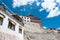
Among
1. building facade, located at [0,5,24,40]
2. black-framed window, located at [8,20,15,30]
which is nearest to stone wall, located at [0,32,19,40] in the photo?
building facade, located at [0,5,24,40]

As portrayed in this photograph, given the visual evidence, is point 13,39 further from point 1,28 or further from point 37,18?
point 37,18

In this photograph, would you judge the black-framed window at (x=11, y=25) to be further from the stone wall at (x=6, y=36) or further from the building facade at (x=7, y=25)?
the stone wall at (x=6, y=36)

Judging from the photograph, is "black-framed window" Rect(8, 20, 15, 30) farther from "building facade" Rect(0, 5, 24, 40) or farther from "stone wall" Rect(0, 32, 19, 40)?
"stone wall" Rect(0, 32, 19, 40)

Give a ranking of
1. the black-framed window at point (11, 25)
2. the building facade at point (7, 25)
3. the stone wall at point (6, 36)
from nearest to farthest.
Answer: the stone wall at point (6, 36) → the building facade at point (7, 25) → the black-framed window at point (11, 25)

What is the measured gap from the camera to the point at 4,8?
20531mm

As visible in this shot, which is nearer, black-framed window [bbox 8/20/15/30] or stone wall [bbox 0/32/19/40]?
stone wall [bbox 0/32/19/40]

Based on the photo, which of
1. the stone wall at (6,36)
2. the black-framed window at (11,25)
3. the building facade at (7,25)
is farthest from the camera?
the black-framed window at (11,25)

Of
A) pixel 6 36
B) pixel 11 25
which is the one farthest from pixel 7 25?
pixel 6 36

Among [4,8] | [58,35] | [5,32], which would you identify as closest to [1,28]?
[5,32]

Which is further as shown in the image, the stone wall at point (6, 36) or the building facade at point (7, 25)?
the building facade at point (7, 25)

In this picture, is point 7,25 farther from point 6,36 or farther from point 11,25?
point 6,36

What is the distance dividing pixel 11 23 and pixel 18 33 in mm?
3060

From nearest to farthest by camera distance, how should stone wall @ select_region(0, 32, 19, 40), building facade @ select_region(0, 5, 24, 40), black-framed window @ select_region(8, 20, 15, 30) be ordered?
Result: stone wall @ select_region(0, 32, 19, 40)
building facade @ select_region(0, 5, 24, 40)
black-framed window @ select_region(8, 20, 15, 30)

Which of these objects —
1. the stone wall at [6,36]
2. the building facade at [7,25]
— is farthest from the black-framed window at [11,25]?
the stone wall at [6,36]
